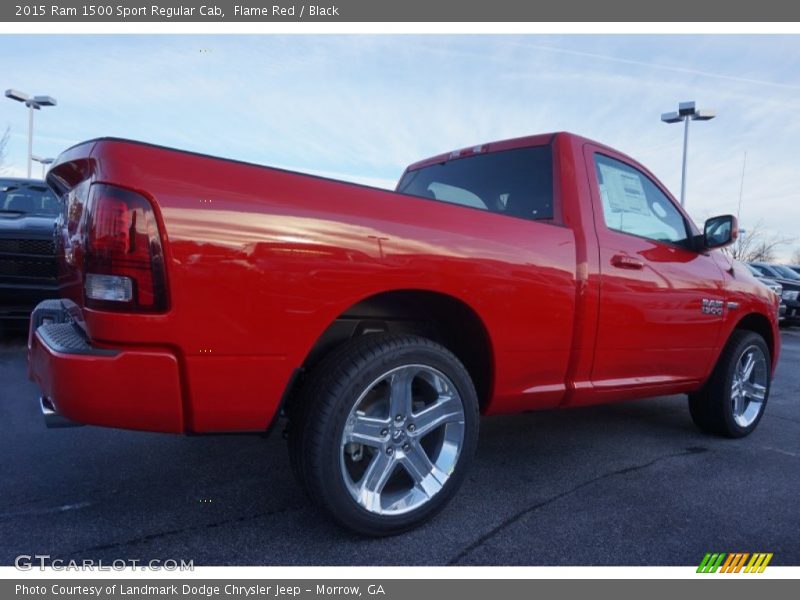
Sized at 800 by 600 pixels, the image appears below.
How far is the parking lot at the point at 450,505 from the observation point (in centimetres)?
229

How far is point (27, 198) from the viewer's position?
635 cm

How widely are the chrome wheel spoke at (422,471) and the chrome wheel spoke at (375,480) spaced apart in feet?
0.24

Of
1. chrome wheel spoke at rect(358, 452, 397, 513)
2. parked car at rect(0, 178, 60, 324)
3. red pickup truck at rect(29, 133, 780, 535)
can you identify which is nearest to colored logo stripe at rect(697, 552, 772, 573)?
red pickup truck at rect(29, 133, 780, 535)

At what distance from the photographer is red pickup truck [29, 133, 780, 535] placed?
1.88 metres

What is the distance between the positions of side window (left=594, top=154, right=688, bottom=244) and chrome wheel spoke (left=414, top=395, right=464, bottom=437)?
55.8 inches

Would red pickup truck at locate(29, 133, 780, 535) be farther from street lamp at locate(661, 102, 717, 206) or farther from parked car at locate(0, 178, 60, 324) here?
street lamp at locate(661, 102, 717, 206)

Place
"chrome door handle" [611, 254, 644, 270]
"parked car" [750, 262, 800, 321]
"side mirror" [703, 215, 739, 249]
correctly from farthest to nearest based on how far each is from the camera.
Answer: "parked car" [750, 262, 800, 321], "side mirror" [703, 215, 739, 249], "chrome door handle" [611, 254, 644, 270]

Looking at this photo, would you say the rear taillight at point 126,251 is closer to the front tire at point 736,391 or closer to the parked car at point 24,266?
the front tire at point 736,391

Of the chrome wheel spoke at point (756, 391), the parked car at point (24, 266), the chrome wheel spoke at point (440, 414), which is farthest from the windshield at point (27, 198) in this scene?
the chrome wheel spoke at point (756, 391)

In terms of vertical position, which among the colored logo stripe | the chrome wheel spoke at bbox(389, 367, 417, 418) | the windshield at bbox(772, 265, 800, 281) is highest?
the windshield at bbox(772, 265, 800, 281)

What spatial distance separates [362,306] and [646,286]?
172 cm

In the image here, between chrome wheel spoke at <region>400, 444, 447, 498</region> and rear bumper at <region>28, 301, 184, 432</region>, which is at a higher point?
rear bumper at <region>28, 301, 184, 432</region>

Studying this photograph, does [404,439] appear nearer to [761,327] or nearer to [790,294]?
[761,327]

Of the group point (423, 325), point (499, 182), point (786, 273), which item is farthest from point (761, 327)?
point (786, 273)
